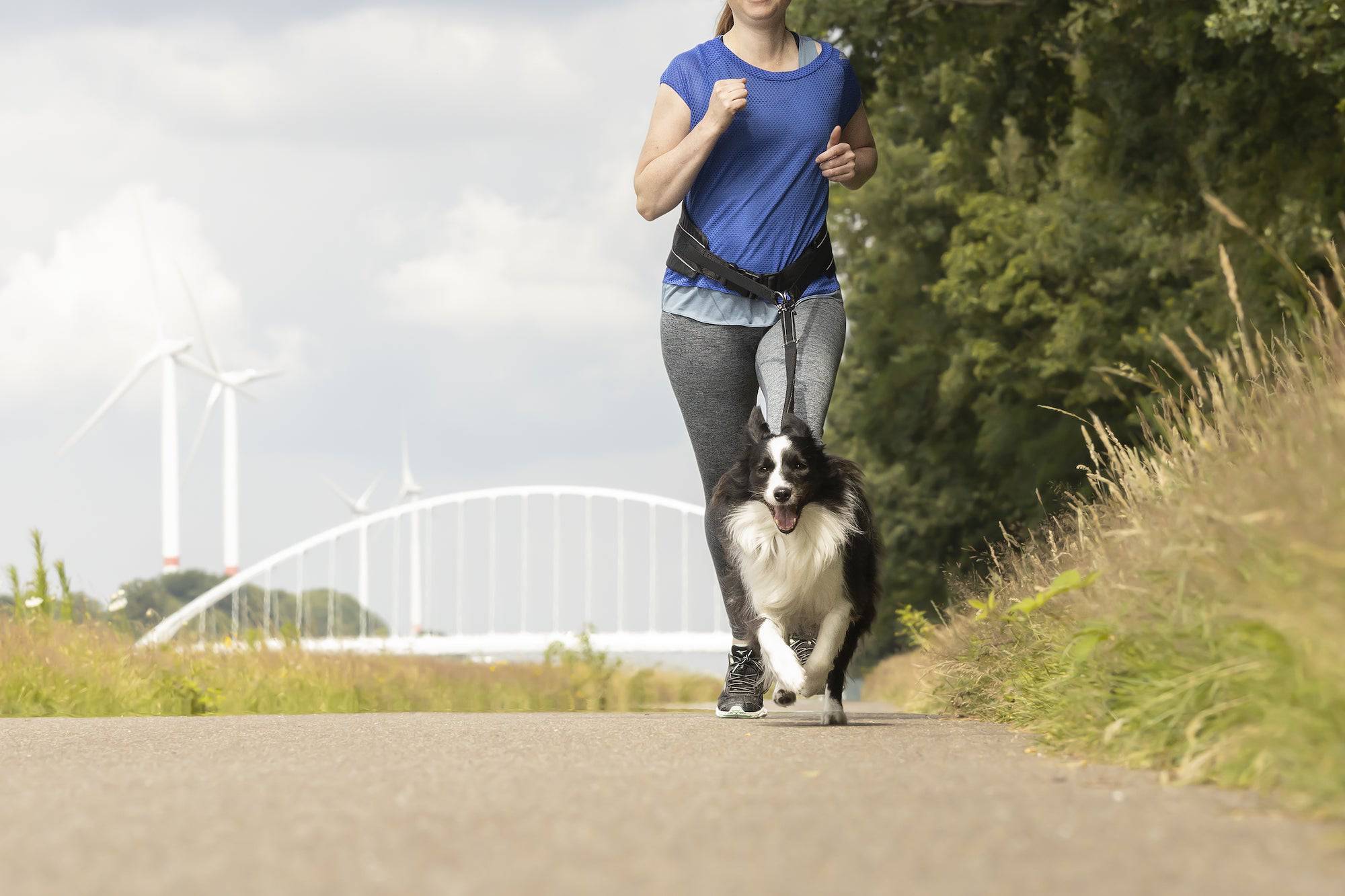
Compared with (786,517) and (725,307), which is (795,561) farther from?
(725,307)

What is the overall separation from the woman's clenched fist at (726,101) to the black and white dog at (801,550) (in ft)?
3.36

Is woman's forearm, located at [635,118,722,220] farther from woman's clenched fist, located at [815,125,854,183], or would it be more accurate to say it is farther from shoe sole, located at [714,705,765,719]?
shoe sole, located at [714,705,765,719]

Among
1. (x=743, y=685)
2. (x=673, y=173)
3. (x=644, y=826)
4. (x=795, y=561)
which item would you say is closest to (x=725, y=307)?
(x=673, y=173)

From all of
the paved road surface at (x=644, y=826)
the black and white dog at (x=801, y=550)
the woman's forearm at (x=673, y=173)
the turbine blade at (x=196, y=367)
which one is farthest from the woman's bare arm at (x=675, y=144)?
the turbine blade at (x=196, y=367)

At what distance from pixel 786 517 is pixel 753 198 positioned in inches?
48.6

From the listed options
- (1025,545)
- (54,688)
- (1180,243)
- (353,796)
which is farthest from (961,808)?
(1180,243)

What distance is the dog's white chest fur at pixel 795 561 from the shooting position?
5.55 meters

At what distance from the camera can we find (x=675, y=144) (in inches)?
235

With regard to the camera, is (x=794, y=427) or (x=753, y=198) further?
(x=753, y=198)

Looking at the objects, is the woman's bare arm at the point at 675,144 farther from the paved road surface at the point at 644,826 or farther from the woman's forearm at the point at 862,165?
the paved road surface at the point at 644,826

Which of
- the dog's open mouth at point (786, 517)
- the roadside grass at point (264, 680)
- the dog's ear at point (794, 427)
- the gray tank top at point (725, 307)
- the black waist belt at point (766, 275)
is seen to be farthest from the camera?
the roadside grass at point (264, 680)

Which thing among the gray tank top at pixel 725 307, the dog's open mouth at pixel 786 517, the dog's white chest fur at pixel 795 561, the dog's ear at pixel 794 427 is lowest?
the dog's white chest fur at pixel 795 561

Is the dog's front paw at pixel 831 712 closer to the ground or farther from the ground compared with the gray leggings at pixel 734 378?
closer to the ground

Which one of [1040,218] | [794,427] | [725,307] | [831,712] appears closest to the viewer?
[794,427]
